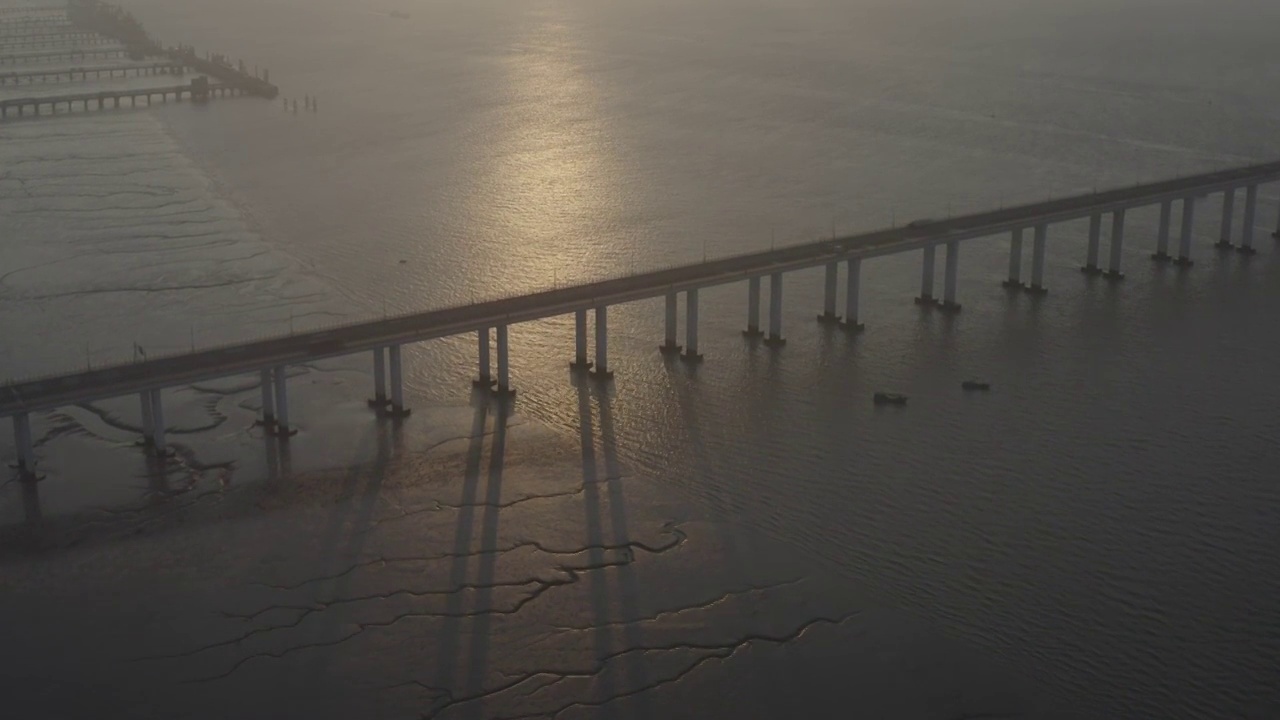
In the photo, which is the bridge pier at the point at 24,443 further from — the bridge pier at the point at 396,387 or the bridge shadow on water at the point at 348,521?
the bridge pier at the point at 396,387

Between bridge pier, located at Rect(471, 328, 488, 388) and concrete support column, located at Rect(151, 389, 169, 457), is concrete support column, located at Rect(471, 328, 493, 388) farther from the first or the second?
concrete support column, located at Rect(151, 389, 169, 457)

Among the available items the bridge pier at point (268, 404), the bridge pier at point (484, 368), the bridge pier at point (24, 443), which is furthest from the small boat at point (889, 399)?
the bridge pier at point (24, 443)

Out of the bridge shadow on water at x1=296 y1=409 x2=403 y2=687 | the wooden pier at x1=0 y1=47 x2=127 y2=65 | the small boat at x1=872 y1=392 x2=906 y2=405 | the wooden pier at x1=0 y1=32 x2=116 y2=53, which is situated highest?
the wooden pier at x1=0 y1=32 x2=116 y2=53

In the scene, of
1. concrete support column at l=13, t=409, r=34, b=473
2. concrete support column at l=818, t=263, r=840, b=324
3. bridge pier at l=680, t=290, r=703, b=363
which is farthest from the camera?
concrete support column at l=818, t=263, r=840, b=324

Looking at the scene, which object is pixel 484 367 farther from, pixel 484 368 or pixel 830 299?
pixel 830 299

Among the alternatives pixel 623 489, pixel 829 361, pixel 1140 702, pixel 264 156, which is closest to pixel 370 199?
pixel 264 156

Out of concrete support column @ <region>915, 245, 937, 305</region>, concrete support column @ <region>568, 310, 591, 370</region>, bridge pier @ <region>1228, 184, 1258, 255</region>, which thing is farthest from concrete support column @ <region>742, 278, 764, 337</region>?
bridge pier @ <region>1228, 184, 1258, 255</region>
